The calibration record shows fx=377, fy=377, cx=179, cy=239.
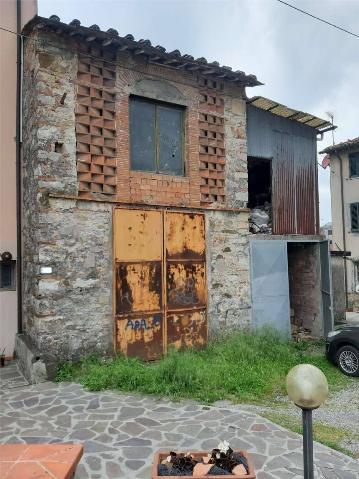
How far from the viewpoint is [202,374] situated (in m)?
6.54

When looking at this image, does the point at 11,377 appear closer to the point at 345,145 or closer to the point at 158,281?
the point at 158,281

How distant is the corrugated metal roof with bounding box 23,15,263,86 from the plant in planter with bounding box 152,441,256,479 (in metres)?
6.91

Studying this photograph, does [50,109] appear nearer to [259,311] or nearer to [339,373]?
[259,311]

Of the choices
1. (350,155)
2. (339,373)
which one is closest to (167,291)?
(339,373)

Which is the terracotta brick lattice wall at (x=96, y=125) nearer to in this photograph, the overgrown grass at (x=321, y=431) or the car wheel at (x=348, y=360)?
the overgrown grass at (x=321, y=431)

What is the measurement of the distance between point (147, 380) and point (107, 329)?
54.6 inches

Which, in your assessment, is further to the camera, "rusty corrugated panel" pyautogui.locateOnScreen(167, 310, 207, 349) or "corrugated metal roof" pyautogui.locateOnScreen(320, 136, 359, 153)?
"corrugated metal roof" pyautogui.locateOnScreen(320, 136, 359, 153)

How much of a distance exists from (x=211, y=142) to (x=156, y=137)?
140 centimetres

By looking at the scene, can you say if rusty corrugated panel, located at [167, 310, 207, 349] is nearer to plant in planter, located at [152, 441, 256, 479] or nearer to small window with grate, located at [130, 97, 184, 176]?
small window with grate, located at [130, 97, 184, 176]

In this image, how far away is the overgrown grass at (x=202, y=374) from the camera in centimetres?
618

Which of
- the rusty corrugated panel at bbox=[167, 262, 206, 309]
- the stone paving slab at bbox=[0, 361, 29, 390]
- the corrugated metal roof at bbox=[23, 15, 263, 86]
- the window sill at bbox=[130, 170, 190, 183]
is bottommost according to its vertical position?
the stone paving slab at bbox=[0, 361, 29, 390]

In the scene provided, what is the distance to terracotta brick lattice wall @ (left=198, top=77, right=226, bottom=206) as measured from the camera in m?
8.68

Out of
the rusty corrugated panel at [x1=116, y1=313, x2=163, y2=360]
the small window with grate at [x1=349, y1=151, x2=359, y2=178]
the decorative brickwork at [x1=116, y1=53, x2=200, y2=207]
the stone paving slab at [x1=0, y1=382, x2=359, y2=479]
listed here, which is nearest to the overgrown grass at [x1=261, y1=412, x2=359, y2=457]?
the stone paving slab at [x1=0, y1=382, x2=359, y2=479]

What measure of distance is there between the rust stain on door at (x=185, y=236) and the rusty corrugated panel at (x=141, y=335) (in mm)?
1406
